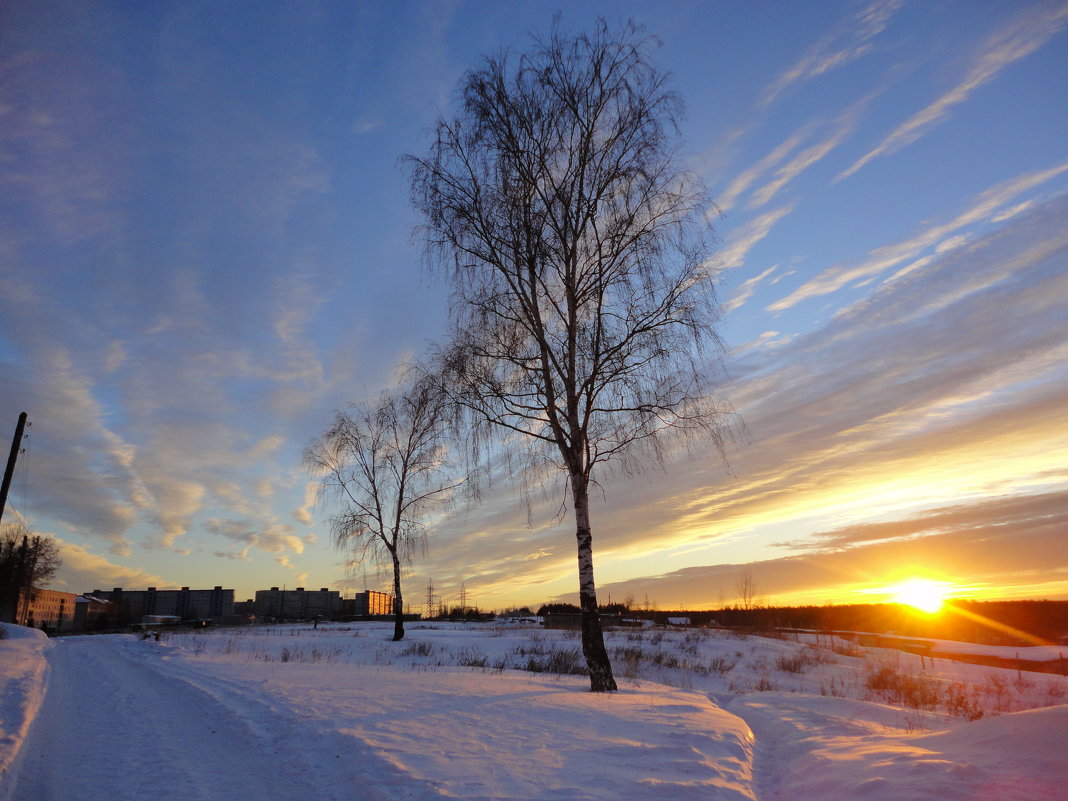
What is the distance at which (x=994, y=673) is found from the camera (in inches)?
1054

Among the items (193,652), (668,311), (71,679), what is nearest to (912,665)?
(668,311)

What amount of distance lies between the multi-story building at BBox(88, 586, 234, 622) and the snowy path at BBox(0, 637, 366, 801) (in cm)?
13004

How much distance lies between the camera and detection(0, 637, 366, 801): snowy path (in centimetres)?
538

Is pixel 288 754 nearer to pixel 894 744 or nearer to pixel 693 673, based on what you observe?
pixel 894 744

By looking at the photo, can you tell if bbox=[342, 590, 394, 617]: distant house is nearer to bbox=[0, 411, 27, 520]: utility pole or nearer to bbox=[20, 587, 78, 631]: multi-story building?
bbox=[20, 587, 78, 631]: multi-story building

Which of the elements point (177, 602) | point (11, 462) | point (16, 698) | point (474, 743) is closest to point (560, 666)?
point (474, 743)

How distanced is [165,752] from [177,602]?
147 metres

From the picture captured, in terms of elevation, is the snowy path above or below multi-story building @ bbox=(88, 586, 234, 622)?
above

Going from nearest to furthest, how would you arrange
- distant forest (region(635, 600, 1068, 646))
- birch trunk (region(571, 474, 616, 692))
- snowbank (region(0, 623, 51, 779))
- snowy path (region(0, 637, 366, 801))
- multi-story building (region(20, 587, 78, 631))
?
snowy path (region(0, 637, 366, 801)) → snowbank (region(0, 623, 51, 779)) → birch trunk (region(571, 474, 616, 692)) → distant forest (region(635, 600, 1068, 646)) → multi-story building (region(20, 587, 78, 631))

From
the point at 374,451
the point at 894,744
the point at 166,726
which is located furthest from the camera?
the point at 374,451

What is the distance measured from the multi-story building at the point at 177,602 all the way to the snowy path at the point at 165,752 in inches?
5120

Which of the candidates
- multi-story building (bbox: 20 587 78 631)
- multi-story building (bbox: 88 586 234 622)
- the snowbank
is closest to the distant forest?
the snowbank

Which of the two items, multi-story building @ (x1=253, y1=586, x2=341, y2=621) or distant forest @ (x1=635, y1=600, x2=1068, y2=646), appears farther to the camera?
multi-story building @ (x1=253, y1=586, x2=341, y2=621)

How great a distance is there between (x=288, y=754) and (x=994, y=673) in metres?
31.9
